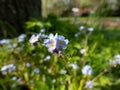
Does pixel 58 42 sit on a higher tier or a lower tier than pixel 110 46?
higher

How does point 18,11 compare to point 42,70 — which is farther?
point 18,11

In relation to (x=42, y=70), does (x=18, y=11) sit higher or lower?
higher

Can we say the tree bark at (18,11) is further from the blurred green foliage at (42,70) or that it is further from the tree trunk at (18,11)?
the blurred green foliage at (42,70)

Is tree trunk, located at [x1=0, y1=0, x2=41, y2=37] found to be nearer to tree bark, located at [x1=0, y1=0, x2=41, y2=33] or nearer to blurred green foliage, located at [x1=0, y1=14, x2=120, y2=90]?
tree bark, located at [x1=0, y1=0, x2=41, y2=33]

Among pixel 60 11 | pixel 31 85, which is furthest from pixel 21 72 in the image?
pixel 60 11

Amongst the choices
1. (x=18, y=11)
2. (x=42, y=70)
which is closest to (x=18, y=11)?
(x=18, y=11)

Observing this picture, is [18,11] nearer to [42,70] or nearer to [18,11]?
[18,11]

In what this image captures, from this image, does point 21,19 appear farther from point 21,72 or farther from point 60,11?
point 60,11

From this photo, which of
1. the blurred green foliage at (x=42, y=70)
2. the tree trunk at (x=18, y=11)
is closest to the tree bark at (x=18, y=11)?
the tree trunk at (x=18, y=11)
